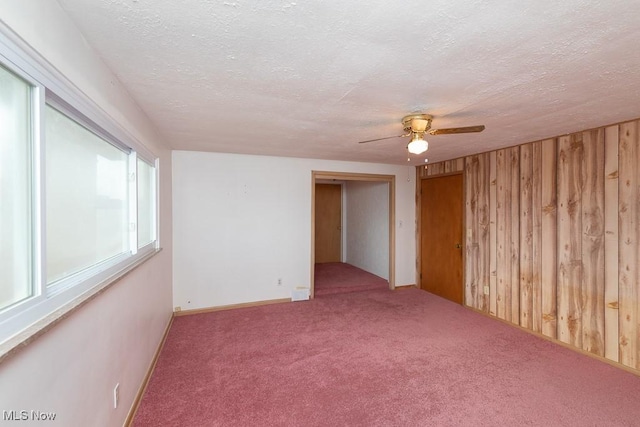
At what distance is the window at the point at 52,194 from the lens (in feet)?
3.00

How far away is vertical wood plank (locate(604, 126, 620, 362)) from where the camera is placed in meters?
2.64

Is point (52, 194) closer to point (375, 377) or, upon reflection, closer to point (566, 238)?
point (375, 377)

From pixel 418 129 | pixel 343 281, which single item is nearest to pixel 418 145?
pixel 418 129

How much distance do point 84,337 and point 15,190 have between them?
753mm

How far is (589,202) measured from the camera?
9.29 ft

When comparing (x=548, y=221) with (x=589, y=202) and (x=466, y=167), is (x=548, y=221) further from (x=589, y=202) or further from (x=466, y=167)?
(x=466, y=167)

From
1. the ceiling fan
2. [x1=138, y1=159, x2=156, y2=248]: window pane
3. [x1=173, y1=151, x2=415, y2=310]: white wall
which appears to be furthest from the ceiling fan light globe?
[x1=173, y1=151, x2=415, y2=310]: white wall

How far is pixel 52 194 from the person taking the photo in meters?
1.21

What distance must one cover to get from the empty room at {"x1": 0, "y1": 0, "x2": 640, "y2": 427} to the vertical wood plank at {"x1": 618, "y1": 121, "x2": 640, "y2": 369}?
0.02 meters


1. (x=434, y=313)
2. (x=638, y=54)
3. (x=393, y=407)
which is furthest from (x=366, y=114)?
(x=434, y=313)

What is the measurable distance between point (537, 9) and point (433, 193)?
394cm

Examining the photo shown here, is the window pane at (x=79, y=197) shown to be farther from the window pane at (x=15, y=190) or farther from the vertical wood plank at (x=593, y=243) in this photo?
the vertical wood plank at (x=593, y=243)

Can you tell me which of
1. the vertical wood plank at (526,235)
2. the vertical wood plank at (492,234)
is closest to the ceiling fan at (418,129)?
the vertical wood plank at (526,235)

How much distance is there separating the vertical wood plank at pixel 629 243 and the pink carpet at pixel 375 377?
0.32 m
